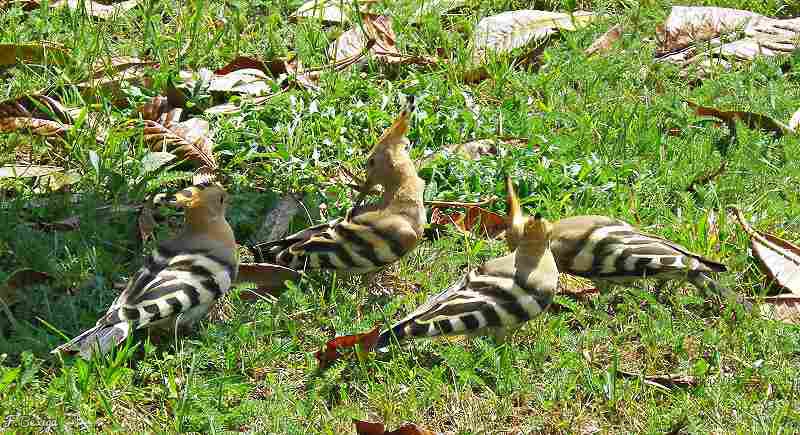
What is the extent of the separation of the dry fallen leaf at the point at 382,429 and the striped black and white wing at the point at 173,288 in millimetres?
896

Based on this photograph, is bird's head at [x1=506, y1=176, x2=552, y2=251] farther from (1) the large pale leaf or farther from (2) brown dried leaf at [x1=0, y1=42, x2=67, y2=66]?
(2) brown dried leaf at [x1=0, y1=42, x2=67, y2=66]

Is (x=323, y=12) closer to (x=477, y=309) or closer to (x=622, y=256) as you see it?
(x=622, y=256)

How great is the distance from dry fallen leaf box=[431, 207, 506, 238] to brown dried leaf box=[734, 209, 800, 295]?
1120mm

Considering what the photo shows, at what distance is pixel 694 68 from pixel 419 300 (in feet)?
9.32

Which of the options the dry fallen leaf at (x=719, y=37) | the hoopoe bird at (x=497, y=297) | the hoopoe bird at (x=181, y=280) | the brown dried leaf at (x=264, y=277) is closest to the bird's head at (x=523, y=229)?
the hoopoe bird at (x=497, y=297)

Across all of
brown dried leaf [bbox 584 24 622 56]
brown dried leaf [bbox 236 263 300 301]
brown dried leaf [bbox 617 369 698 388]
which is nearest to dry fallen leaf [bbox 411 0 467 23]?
brown dried leaf [bbox 584 24 622 56]

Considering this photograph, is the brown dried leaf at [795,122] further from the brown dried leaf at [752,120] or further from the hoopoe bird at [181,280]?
the hoopoe bird at [181,280]

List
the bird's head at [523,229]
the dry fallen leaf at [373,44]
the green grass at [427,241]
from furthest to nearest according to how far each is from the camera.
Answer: the dry fallen leaf at [373,44]
the bird's head at [523,229]
the green grass at [427,241]

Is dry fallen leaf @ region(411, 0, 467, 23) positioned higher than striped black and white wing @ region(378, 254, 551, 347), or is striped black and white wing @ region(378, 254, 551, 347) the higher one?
dry fallen leaf @ region(411, 0, 467, 23)

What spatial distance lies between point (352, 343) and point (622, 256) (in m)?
1.24

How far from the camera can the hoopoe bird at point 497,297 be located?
413cm

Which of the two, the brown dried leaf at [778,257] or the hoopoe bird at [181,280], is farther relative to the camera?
the brown dried leaf at [778,257]

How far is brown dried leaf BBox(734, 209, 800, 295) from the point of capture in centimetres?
476

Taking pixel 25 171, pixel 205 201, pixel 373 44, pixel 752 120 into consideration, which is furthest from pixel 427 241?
pixel 752 120
